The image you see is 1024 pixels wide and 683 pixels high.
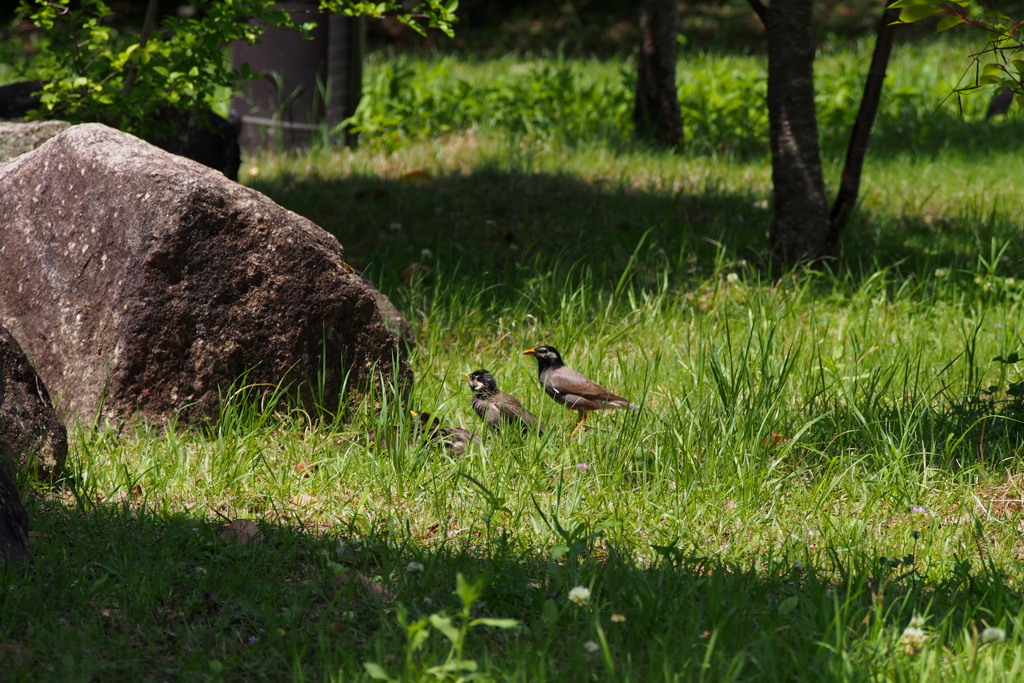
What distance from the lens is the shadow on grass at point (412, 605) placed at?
275cm

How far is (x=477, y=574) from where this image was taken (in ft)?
10.6

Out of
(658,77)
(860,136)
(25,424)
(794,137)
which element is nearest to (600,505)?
(25,424)

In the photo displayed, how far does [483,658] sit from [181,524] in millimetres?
1315

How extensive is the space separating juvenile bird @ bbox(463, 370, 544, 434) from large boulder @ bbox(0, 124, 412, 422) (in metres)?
0.51

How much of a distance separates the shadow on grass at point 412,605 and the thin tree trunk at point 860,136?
3.69 metres

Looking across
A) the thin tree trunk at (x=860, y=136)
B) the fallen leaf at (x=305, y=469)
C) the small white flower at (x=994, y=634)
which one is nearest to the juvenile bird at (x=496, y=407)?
the fallen leaf at (x=305, y=469)

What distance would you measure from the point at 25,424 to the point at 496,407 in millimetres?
1922

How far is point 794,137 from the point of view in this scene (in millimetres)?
6605

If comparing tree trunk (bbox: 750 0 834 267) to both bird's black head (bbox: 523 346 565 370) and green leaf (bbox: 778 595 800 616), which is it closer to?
bird's black head (bbox: 523 346 565 370)

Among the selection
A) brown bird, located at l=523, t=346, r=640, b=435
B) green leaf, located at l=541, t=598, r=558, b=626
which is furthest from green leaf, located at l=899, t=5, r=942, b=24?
green leaf, located at l=541, t=598, r=558, b=626

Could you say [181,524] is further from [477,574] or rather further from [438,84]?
[438,84]

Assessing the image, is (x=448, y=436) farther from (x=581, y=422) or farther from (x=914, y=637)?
(x=914, y=637)

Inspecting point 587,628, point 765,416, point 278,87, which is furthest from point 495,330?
point 278,87

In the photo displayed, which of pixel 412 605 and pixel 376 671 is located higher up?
pixel 376 671
